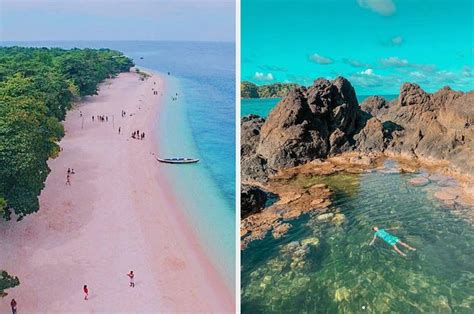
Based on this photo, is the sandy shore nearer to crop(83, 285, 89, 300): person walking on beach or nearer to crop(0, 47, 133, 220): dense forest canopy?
crop(83, 285, 89, 300): person walking on beach

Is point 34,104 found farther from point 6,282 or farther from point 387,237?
point 387,237

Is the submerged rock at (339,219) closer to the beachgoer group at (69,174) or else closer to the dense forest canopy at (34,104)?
the beachgoer group at (69,174)

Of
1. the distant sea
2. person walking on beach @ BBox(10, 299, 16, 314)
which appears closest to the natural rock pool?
the distant sea

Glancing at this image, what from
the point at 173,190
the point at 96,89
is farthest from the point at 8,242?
the point at 96,89

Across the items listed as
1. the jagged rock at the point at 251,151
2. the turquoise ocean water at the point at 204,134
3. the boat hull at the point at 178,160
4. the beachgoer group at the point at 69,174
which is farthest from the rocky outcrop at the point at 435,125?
the beachgoer group at the point at 69,174

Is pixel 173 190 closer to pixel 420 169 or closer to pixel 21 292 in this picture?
pixel 21 292

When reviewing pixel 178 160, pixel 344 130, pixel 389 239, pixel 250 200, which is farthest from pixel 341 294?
pixel 344 130

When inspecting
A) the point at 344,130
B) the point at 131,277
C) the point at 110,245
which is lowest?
the point at 131,277
